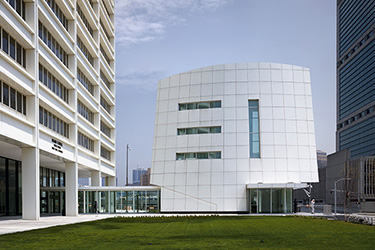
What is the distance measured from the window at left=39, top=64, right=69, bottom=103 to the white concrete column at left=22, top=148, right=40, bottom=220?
327 inches

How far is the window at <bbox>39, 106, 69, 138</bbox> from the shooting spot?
47084 millimetres

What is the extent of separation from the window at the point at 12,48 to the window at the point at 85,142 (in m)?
22.4

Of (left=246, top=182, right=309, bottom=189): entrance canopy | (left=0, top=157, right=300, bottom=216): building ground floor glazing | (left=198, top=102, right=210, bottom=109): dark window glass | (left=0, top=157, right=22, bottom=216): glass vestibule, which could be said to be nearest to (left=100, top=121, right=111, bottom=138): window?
(left=0, top=157, right=300, bottom=216): building ground floor glazing

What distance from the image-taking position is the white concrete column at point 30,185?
4172 cm

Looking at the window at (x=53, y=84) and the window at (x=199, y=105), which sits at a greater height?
the window at (x=53, y=84)

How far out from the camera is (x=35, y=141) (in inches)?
1650

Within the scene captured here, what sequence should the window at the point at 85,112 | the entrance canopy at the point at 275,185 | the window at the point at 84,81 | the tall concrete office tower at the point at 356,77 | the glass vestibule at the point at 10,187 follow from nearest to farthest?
the glass vestibule at the point at 10,187 < the entrance canopy at the point at 275,185 < the window at the point at 85,112 < the window at the point at 84,81 < the tall concrete office tower at the point at 356,77

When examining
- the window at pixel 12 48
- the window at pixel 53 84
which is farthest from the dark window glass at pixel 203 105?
the window at pixel 12 48

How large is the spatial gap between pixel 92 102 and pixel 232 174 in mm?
22400

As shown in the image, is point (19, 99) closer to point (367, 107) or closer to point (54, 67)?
point (54, 67)

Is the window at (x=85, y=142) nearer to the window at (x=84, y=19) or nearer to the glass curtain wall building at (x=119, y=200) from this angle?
the glass curtain wall building at (x=119, y=200)

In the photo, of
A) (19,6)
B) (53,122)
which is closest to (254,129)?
(53,122)

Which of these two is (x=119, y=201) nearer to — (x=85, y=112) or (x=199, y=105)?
(x=85, y=112)

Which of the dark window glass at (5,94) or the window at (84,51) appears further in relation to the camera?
the window at (84,51)
